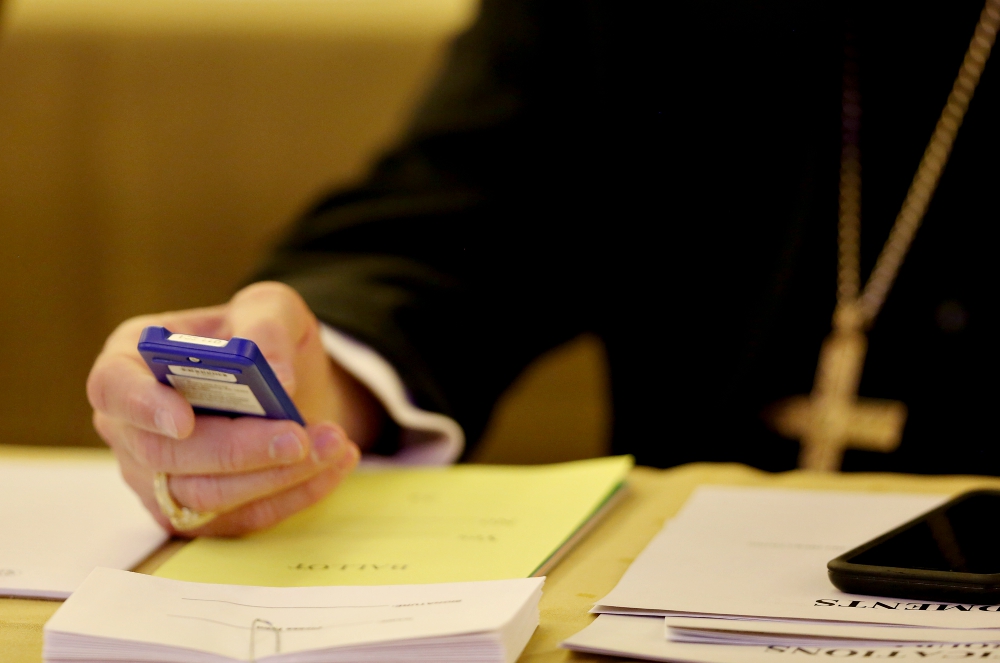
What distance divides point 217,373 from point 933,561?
0.91 ft

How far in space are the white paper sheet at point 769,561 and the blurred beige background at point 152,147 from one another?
1022 millimetres

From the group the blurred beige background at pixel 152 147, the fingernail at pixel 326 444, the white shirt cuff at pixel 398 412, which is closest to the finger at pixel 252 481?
the fingernail at pixel 326 444

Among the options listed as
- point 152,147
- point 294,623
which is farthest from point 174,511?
point 152,147

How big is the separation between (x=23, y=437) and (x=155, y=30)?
2.31ft

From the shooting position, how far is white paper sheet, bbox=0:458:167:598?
0.39 metres

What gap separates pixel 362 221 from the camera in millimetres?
719

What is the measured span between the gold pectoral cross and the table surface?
0.53ft

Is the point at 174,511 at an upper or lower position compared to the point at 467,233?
lower

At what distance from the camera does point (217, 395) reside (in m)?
0.39

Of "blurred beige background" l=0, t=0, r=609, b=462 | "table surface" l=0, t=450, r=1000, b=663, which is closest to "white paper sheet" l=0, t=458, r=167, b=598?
"table surface" l=0, t=450, r=1000, b=663

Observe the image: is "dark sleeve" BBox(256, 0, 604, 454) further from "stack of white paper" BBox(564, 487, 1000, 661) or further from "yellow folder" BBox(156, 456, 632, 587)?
"stack of white paper" BBox(564, 487, 1000, 661)

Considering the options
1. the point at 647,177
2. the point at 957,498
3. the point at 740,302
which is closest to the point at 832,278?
the point at 740,302

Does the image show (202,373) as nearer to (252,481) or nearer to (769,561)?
(252,481)

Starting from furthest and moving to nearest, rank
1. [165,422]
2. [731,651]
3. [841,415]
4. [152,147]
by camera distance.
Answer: [152,147] < [841,415] < [165,422] < [731,651]
